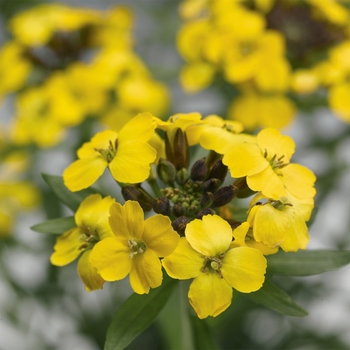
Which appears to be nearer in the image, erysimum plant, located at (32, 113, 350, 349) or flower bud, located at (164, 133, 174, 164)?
erysimum plant, located at (32, 113, 350, 349)

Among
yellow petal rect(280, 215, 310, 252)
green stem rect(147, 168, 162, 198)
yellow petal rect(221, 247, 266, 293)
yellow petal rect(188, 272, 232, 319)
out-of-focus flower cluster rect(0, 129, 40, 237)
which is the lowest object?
out-of-focus flower cluster rect(0, 129, 40, 237)

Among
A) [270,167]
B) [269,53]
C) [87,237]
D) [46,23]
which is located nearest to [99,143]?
[87,237]

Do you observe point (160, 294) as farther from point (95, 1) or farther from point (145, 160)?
point (95, 1)

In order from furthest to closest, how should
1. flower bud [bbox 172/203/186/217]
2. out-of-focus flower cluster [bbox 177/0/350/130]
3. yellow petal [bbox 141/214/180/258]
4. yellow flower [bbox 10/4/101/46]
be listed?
1. yellow flower [bbox 10/4/101/46]
2. out-of-focus flower cluster [bbox 177/0/350/130]
3. flower bud [bbox 172/203/186/217]
4. yellow petal [bbox 141/214/180/258]

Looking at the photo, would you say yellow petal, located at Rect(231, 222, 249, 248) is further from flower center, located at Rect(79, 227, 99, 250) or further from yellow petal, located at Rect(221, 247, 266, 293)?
flower center, located at Rect(79, 227, 99, 250)

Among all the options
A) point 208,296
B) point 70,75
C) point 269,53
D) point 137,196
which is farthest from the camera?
point 70,75

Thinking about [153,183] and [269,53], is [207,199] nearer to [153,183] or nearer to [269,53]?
[153,183]

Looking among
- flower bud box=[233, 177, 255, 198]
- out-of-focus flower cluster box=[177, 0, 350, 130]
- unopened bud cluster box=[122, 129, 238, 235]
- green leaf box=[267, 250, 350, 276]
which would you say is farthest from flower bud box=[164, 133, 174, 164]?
out-of-focus flower cluster box=[177, 0, 350, 130]
